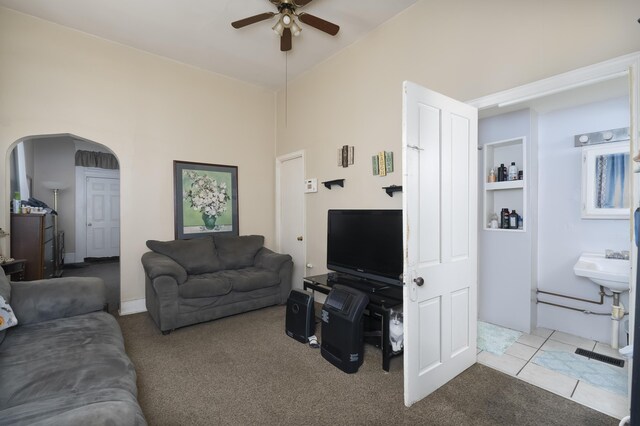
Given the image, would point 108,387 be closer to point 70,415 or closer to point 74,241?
point 70,415

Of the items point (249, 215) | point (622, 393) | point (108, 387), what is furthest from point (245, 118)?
point (622, 393)

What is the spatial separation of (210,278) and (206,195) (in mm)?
1398

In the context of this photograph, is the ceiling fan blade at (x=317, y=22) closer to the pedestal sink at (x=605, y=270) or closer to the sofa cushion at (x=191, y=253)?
the sofa cushion at (x=191, y=253)

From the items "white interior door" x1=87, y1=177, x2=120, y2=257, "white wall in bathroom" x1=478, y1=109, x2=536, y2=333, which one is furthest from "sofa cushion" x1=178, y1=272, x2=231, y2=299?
"white interior door" x1=87, y1=177, x2=120, y2=257

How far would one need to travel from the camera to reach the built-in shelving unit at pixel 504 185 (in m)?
3.14

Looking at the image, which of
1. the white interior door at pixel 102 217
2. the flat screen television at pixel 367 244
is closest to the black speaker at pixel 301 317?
the flat screen television at pixel 367 244

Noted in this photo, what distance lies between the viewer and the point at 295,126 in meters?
4.55

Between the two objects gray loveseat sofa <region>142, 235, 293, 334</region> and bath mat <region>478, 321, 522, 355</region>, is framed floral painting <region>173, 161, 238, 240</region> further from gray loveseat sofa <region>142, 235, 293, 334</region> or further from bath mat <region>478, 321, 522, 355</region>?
bath mat <region>478, 321, 522, 355</region>

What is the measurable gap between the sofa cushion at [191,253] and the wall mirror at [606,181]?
4.11 m

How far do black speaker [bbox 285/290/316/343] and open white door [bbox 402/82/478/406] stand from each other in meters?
1.15

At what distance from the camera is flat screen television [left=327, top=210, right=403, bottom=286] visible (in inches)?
105

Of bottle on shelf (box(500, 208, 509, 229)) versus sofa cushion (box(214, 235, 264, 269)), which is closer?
bottle on shelf (box(500, 208, 509, 229))

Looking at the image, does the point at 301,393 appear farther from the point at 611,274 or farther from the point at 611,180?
the point at 611,180

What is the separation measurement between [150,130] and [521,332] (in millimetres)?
4936
